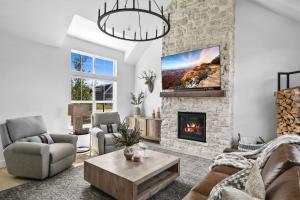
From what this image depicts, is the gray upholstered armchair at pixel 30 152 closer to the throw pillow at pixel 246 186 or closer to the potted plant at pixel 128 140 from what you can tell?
the potted plant at pixel 128 140

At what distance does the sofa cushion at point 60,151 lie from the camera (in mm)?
2854

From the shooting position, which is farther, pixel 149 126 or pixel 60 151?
pixel 149 126

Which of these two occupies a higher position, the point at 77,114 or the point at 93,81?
the point at 93,81

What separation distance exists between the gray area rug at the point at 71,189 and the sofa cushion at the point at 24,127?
0.88m

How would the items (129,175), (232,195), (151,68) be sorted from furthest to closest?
(151,68), (129,175), (232,195)

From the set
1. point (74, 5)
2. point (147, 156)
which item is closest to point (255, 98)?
point (147, 156)

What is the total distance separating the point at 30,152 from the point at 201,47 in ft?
13.2

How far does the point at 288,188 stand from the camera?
929 millimetres

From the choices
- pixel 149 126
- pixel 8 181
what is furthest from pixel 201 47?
pixel 8 181

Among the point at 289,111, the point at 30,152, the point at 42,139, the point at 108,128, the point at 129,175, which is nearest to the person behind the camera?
the point at 129,175

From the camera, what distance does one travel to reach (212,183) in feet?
5.83

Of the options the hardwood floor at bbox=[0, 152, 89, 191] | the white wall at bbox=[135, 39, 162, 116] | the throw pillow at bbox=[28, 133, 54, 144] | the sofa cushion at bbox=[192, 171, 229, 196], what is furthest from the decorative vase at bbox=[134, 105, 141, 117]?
the sofa cushion at bbox=[192, 171, 229, 196]

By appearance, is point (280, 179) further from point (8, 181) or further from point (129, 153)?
point (8, 181)

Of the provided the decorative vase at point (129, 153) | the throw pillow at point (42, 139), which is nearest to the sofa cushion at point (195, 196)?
the decorative vase at point (129, 153)
